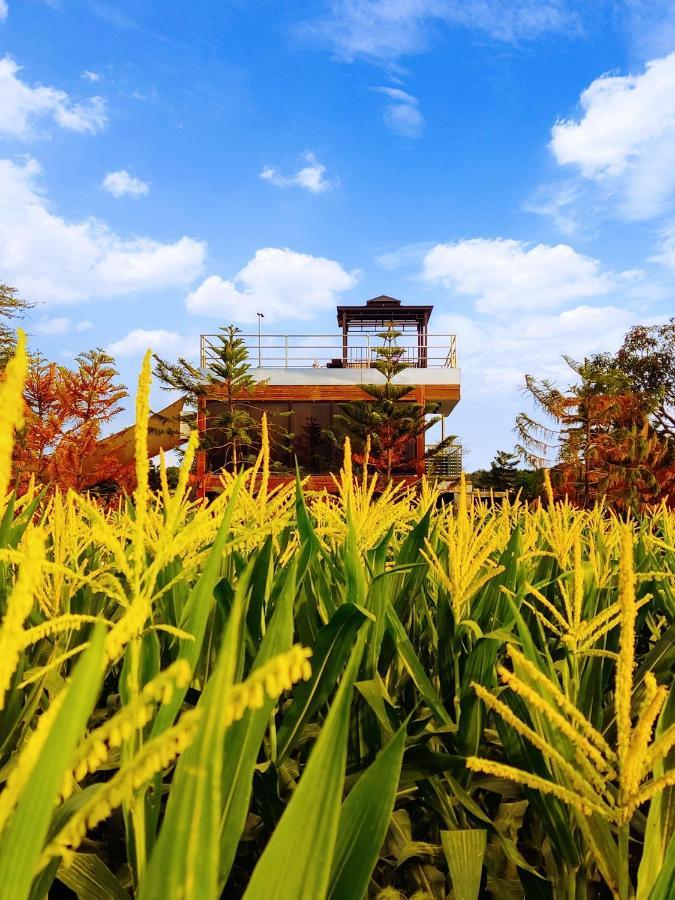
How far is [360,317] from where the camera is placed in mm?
25656

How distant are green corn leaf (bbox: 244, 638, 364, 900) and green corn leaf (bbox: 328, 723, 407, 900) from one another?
0.07m

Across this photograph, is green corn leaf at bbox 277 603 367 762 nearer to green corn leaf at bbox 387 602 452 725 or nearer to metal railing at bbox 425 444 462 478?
green corn leaf at bbox 387 602 452 725

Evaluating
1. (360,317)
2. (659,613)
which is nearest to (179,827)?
(659,613)

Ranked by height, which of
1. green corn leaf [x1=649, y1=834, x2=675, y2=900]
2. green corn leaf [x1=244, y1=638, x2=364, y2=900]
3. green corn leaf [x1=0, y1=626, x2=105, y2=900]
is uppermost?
green corn leaf [x1=0, y1=626, x2=105, y2=900]

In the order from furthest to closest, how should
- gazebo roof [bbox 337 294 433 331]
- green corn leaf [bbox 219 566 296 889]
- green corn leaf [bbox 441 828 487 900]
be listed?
gazebo roof [bbox 337 294 433 331], green corn leaf [bbox 441 828 487 900], green corn leaf [bbox 219 566 296 889]

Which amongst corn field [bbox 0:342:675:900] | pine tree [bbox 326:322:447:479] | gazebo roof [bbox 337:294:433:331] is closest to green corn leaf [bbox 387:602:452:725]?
corn field [bbox 0:342:675:900]

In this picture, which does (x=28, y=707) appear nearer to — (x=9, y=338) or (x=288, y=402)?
(x=9, y=338)

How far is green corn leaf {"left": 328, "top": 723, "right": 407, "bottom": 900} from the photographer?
422mm

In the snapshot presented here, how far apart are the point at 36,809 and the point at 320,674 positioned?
547 millimetres

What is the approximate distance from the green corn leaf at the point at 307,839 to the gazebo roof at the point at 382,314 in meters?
25.3

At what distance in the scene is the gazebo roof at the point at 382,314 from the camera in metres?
25.2

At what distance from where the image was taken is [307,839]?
35 centimetres

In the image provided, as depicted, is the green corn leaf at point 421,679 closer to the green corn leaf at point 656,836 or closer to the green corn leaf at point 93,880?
the green corn leaf at point 656,836

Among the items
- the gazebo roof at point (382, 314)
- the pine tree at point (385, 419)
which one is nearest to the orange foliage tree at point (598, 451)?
the pine tree at point (385, 419)
